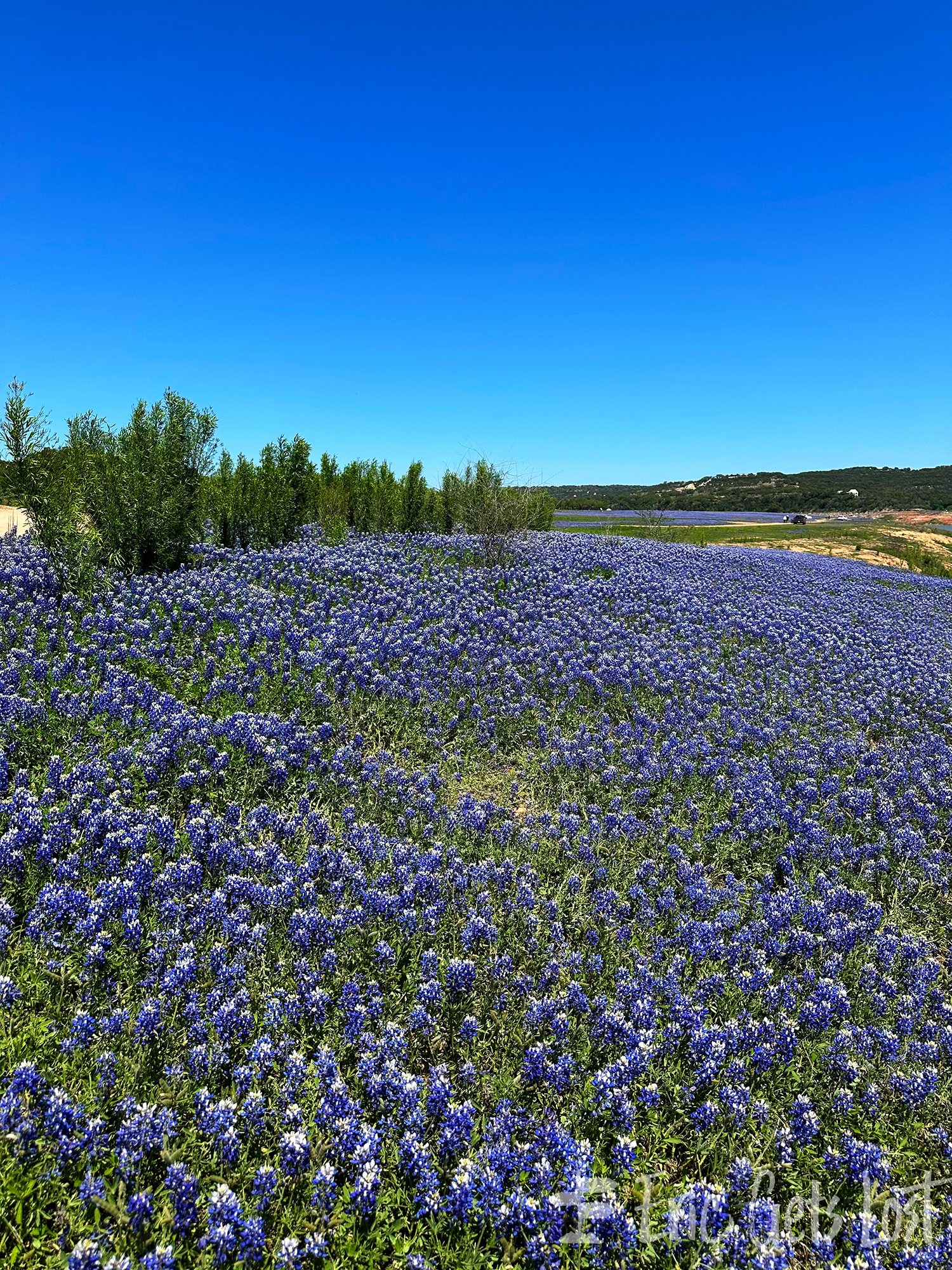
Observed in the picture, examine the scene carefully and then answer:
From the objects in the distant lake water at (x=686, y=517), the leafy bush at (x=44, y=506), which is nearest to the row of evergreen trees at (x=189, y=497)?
the leafy bush at (x=44, y=506)

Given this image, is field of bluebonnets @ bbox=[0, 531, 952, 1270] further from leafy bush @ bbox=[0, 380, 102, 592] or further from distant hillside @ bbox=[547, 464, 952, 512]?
distant hillside @ bbox=[547, 464, 952, 512]

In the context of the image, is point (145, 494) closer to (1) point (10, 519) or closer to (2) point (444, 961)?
(2) point (444, 961)

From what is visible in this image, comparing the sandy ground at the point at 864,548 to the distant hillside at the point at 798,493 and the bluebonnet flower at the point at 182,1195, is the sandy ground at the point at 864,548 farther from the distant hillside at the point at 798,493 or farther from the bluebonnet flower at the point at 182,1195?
the bluebonnet flower at the point at 182,1195

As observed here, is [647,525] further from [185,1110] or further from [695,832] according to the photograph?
[185,1110]

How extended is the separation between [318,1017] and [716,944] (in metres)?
2.90

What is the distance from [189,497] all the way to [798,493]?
11017 cm

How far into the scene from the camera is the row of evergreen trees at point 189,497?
10281 millimetres

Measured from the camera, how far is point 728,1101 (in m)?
3.44

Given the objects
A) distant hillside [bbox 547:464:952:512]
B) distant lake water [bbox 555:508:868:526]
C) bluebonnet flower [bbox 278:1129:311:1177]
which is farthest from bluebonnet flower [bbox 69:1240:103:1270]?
distant hillside [bbox 547:464:952:512]

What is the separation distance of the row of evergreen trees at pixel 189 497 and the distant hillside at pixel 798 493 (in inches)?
1717

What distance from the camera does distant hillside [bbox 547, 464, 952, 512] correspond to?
83625 mm

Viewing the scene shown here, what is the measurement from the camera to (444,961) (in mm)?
4320

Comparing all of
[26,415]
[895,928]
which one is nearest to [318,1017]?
[895,928]

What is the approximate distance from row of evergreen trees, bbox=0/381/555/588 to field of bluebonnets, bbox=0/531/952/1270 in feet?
7.29
